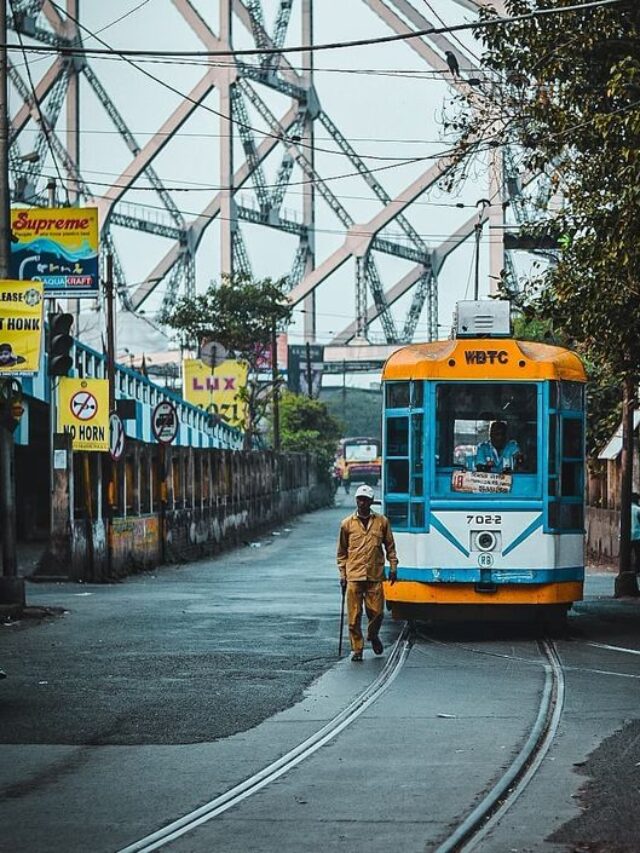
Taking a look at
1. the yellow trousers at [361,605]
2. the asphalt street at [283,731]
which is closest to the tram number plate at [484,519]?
the asphalt street at [283,731]

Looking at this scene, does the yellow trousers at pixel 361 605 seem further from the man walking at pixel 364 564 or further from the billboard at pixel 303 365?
the billboard at pixel 303 365

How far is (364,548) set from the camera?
16188 millimetres

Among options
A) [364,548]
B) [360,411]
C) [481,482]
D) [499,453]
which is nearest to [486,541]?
[481,482]

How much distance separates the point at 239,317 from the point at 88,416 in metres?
43.4

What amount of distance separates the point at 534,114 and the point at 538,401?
373 cm

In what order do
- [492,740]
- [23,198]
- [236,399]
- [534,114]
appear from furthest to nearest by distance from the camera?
[23,198] < [236,399] < [534,114] < [492,740]

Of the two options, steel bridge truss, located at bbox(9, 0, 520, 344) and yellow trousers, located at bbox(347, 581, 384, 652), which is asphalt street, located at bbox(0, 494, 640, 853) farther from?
steel bridge truss, located at bbox(9, 0, 520, 344)

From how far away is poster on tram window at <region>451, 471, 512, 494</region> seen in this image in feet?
58.6

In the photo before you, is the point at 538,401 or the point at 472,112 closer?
the point at 538,401

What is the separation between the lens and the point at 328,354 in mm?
102438

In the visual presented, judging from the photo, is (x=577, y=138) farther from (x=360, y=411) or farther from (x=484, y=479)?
(x=360, y=411)

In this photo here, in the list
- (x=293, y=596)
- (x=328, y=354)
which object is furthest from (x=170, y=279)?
(x=293, y=596)

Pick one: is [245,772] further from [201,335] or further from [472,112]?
[201,335]

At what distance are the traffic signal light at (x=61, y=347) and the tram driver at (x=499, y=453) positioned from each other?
7198mm
